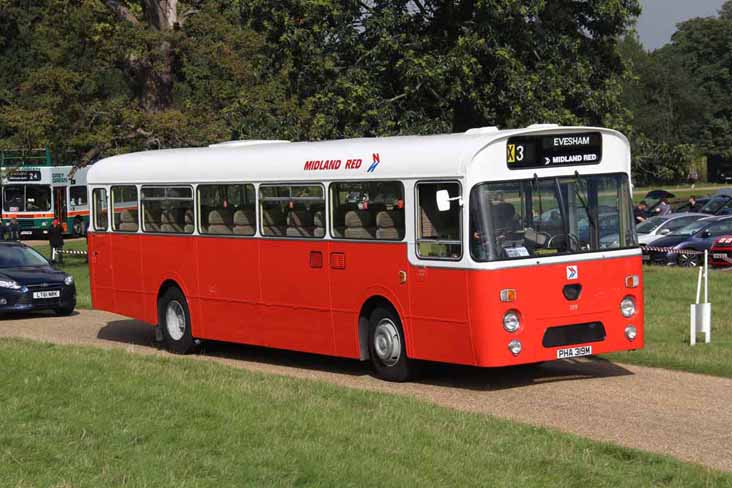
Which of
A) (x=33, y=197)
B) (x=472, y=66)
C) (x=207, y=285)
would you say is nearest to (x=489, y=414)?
(x=207, y=285)

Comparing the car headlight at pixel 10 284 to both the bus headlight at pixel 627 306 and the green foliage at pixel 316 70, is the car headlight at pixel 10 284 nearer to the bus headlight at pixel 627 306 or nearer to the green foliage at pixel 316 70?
the green foliage at pixel 316 70

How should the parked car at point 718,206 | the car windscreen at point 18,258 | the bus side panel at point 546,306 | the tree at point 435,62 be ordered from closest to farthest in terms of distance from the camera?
the bus side panel at point 546,306 < the car windscreen at point 18,258 < the tree at point 435,62 < the parked car at point 718,206

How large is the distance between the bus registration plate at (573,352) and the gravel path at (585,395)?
33 centimetres

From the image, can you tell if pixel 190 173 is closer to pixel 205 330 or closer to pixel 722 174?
pixel 205 330

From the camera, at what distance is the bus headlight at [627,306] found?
14.5 m

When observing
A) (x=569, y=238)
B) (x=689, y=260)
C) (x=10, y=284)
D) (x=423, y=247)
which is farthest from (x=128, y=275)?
(x=689, y=260)

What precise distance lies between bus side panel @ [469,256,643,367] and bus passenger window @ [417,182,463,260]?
483 mm

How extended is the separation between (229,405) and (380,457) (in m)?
2.33

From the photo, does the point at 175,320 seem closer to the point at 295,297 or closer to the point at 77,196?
the point at 295,297

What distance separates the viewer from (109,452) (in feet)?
30.0

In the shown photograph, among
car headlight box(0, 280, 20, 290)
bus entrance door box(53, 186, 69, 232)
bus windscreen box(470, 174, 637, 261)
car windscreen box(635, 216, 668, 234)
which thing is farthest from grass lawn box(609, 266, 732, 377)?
bus entrance door box(53, 186, 69, 232)

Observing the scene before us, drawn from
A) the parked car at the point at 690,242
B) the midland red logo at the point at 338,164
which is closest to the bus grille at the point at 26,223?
the parked car at the point at 690,242

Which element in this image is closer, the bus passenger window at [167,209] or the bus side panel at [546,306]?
the bus side panel at [546,306]

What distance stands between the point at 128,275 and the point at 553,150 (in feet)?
25.9
